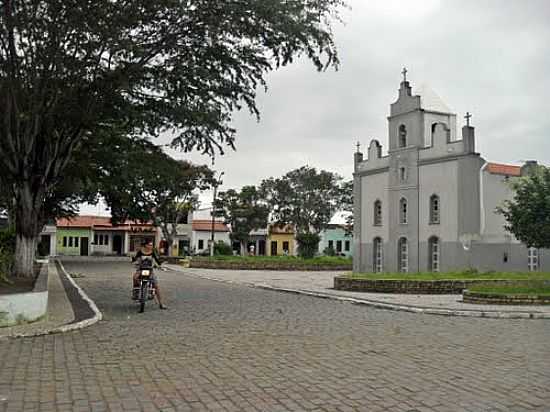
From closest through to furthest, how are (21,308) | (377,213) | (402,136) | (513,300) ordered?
(21,308) → (513,300) → (402,136) → (377,213)

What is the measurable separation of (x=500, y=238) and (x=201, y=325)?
28.7m

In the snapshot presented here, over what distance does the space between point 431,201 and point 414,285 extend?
18.0 meters

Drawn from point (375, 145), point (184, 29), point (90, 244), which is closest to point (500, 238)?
point (375, 145)

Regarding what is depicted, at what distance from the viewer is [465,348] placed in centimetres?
918

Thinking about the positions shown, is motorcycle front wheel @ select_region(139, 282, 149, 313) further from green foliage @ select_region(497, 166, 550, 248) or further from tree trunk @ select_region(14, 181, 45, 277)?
green foliage @ select_region(497, 166, 550, 248)

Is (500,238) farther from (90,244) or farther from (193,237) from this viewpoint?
(90,244)

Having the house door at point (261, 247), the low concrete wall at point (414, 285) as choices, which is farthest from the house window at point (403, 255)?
the house door at point (261, 247)

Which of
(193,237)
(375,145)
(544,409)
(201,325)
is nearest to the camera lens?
(544,409)

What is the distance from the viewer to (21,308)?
10.6 meters

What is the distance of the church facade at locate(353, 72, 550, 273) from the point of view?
35.7m

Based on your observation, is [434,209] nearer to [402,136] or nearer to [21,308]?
[402,136]

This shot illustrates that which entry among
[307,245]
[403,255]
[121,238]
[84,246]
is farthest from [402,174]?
[84,246]

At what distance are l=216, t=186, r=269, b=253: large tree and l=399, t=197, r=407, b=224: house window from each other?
25.9 meters

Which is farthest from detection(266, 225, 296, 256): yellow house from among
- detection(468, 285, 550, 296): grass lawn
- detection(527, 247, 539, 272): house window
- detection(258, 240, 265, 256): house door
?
detection(468, 285, 550, 296): grass lawn
